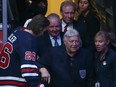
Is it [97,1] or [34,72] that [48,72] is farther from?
[97,1]

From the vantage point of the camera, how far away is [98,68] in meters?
6.46

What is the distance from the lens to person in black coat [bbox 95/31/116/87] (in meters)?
6.35

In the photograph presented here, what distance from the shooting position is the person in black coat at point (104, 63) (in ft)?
20.8

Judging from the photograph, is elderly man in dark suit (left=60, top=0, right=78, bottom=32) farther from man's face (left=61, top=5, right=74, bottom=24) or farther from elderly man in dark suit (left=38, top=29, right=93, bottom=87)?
elderly man in dark suit (left=38, top=29, right=93, bottom=87)

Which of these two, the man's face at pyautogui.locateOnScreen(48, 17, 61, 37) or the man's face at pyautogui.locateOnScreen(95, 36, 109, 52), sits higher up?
the man's face at pyautogui.locateOnScreen(48, 17, 61, 37)

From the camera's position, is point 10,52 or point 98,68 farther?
point 98,68

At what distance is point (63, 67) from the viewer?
6.13 metres

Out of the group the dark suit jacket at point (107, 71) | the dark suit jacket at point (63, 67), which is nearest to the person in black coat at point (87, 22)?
the dark suit jacket at point (107, 71)

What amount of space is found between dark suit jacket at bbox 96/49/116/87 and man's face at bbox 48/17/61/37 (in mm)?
679

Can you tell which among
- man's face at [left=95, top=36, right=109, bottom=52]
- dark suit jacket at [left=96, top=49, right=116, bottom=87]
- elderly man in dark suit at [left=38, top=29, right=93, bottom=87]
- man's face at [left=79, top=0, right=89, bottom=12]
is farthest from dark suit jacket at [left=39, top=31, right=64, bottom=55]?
man's face at [left=79, top=0, right=89, bottom=12]

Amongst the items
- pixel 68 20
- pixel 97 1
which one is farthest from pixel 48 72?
pixel 97 1

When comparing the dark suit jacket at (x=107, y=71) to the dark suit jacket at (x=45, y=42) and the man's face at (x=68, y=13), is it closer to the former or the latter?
the dark suit jacket at (x=45, y=42)

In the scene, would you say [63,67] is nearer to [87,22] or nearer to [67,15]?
[67,15]

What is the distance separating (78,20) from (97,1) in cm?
130
